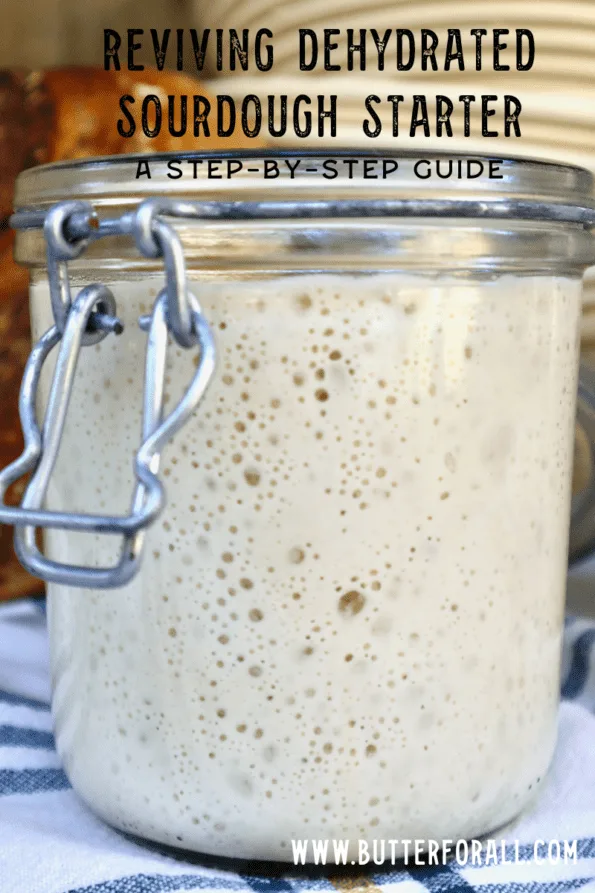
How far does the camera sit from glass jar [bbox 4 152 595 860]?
1.01 ft

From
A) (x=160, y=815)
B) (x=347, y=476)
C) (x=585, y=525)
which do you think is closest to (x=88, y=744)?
(x=160, y=815)

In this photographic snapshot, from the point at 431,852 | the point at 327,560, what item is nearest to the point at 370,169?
the point at 327,560

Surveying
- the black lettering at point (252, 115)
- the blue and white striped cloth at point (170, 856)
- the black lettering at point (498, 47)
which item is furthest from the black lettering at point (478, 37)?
the blue and white striped cloth at point (170, 856)

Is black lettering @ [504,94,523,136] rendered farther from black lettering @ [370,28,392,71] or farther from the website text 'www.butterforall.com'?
the website text 'www.butterforall.com'

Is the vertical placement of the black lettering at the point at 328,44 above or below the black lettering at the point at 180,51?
below

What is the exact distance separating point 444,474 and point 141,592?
110mm

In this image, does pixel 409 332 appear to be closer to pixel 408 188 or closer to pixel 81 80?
pixel 408 188

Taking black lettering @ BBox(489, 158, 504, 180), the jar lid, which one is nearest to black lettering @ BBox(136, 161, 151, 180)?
the jar lid

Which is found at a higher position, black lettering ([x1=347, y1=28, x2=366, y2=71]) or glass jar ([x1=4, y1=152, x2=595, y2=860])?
black lettering ([x1=347, y1=28, x2=366, y2=71])

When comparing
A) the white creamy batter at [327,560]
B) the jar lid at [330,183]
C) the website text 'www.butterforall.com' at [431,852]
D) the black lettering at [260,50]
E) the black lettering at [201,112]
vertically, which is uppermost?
the black lettering at [260,50]

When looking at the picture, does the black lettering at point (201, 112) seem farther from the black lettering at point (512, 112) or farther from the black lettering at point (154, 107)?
the black lettering at point (512, 112)

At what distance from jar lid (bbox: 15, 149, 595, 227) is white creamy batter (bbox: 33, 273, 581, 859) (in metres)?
0.02

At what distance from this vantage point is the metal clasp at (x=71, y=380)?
0.83 feet

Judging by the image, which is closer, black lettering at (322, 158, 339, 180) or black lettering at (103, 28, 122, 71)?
black lettering at (322, 158, 339, 180)
